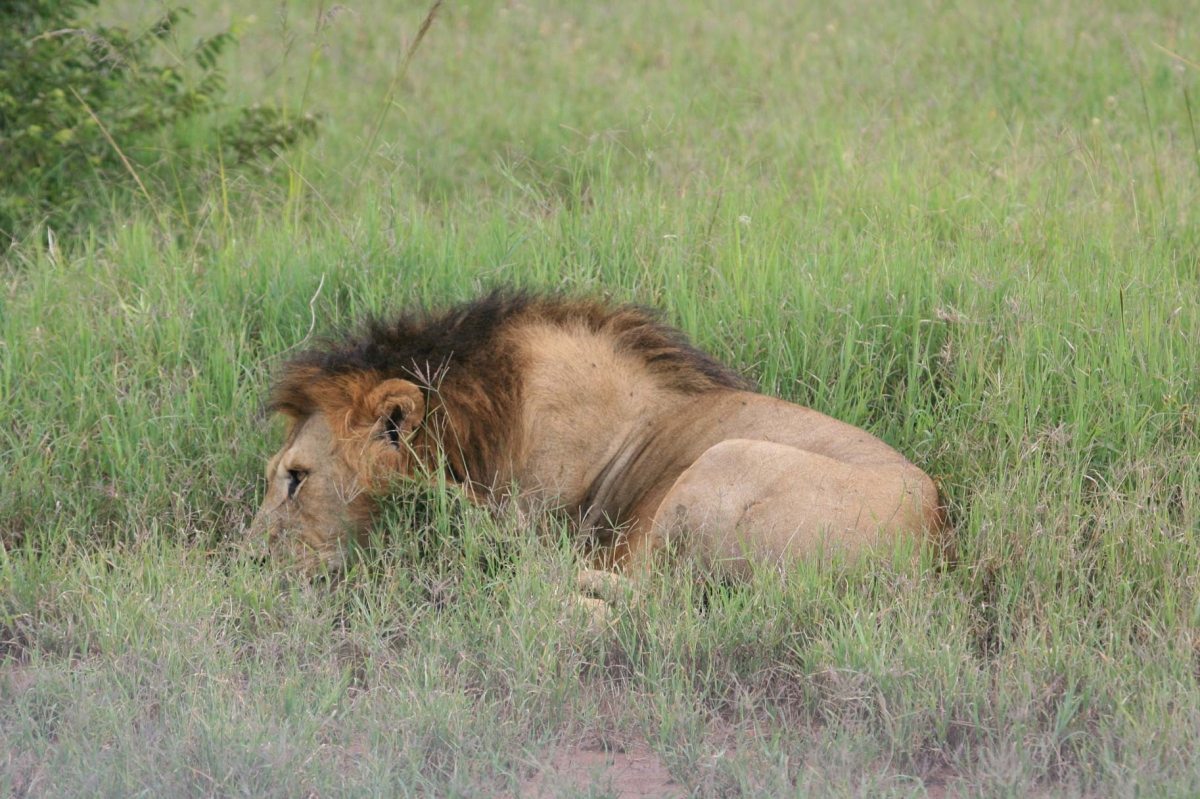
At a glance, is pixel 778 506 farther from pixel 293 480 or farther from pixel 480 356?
pixel 293 480

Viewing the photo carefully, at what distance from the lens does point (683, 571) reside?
3.85 meters

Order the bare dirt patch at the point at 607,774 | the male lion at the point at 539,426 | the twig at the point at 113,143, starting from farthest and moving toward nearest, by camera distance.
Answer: the twig at the point at 113,143 → the male lion at the point at 539,426 → the bare dirt patch at the point at 607,774

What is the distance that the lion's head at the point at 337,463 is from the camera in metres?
4.21

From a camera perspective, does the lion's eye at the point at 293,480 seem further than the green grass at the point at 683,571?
Yes

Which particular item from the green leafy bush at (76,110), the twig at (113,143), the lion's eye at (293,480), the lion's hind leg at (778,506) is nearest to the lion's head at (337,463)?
the lion's eye at (293,480)

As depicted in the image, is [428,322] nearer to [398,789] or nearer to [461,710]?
[461,710]

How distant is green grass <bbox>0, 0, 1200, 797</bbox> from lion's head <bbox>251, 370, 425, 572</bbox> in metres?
0.15

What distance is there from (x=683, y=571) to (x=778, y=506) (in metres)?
0.34

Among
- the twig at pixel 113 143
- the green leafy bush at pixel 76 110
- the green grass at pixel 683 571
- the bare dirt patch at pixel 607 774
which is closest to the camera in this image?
the bare dirt patch at pixel 607 774

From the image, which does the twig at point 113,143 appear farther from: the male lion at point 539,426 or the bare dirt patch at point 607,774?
the bare dirt patch at point 607,774

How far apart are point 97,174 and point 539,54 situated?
3.71 meters

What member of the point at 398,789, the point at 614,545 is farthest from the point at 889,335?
the point at 398,789

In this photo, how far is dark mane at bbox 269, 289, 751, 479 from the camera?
14.1 ft

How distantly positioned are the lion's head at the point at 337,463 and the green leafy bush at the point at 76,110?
254 cm
